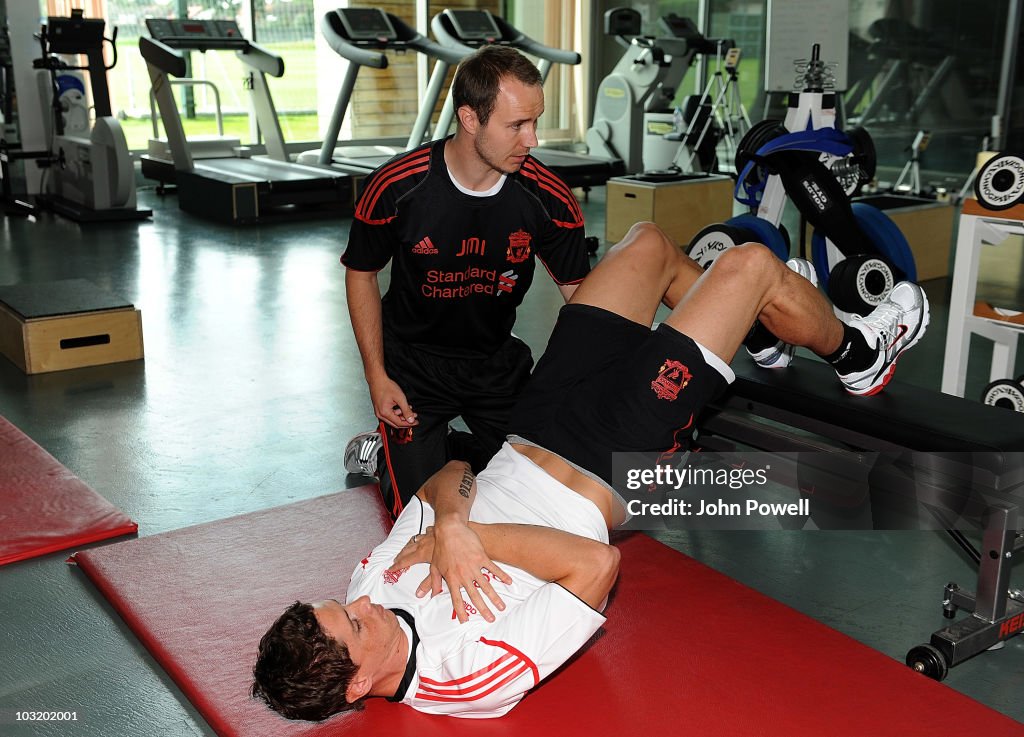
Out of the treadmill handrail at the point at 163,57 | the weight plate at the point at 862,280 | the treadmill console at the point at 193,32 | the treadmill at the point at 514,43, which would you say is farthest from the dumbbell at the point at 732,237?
the treadmill console at the point at 193,32

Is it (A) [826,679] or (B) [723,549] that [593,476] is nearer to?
(A) [826,679]

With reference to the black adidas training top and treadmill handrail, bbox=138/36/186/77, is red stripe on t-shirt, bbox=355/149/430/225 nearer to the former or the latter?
the black adidas training top

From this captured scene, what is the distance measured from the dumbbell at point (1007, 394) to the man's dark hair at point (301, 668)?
2.03 meters

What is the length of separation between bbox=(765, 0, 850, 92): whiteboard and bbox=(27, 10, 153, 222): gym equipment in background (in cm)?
424

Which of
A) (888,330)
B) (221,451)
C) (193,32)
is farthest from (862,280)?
(193,32)

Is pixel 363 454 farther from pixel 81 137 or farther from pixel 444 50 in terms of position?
pixel 81 137

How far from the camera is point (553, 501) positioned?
1.99 m

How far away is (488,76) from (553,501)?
92 cm

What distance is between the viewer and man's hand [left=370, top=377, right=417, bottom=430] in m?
2.46

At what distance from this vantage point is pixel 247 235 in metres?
6.91

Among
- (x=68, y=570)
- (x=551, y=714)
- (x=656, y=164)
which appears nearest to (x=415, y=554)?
(x=551, y=714)

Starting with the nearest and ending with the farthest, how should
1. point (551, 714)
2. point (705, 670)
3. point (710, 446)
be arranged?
1. point (551, 714)
2. point (705, 670)
3. point (710, 446)

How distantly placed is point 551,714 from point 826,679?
0.53m

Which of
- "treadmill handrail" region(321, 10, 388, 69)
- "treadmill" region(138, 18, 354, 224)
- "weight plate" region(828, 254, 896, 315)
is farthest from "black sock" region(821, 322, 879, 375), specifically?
"treadmill" region(138, 18, 354, 224)
